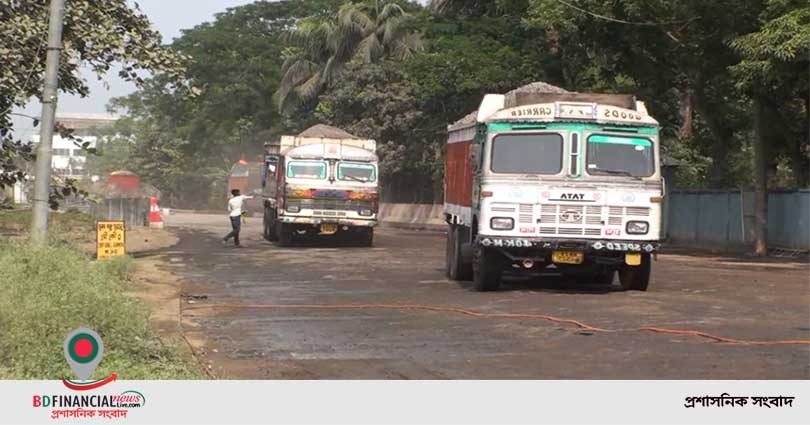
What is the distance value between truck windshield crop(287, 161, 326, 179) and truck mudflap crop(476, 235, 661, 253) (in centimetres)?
1354

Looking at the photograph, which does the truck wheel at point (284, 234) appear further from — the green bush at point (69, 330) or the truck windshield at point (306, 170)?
the green bush at point (69, 330)

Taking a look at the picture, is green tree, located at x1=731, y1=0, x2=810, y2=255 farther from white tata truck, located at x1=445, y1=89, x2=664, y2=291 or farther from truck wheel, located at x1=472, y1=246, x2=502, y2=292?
truck wheel, located at x1=472, y1=246, x2=502, y2=292

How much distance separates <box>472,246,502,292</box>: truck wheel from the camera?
15.3 metres

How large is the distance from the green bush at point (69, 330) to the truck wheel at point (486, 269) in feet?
19.8

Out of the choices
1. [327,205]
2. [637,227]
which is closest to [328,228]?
[327,205]

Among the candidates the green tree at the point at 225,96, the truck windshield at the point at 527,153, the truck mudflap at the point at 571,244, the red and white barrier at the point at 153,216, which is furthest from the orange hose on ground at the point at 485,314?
the green tree at the point at 225,96

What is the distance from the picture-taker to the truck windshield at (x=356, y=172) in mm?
27938

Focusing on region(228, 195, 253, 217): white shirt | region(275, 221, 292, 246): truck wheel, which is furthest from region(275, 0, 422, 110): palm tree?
region(228, 195, 253, 217): white shirt

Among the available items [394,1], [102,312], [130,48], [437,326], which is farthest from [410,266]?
[394,1]

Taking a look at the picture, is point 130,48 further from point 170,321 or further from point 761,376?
point 761,376

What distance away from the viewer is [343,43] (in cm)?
5444

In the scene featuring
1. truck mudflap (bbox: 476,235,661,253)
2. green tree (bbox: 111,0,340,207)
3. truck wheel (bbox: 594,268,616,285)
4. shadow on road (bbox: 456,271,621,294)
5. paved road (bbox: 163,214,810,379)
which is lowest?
paved road (bbox: 163,214,810,379)

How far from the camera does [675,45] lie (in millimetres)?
29484

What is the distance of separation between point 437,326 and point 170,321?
318cm
